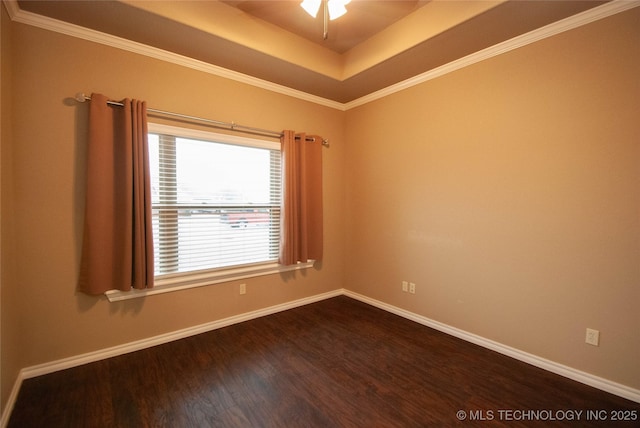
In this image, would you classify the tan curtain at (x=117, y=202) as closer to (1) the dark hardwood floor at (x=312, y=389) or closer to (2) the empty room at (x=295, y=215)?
(2) the empty room at (x=295, y=215)

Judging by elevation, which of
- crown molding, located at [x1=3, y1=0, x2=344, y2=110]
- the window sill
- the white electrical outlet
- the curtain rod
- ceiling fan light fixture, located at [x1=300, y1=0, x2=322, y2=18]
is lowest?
the white electrical outlet

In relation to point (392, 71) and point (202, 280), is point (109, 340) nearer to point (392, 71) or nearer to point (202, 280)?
point (202, 280)

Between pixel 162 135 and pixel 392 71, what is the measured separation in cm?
239

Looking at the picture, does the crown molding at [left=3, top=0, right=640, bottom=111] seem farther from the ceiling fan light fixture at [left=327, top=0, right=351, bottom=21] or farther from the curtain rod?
the ceiling fan light fixture at [left=327, top=0, right=351, bottom=21]

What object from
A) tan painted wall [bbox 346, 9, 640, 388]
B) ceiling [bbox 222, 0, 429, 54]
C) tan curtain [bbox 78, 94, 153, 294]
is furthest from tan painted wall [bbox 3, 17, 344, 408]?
tan painted wall [bbox 346, 9, 640, 388]

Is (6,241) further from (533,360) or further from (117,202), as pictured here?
(533,360)

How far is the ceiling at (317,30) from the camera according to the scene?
203cm

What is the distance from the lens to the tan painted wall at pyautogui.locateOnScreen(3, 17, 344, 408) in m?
2.03

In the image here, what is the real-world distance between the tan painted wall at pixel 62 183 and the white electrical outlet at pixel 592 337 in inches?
133

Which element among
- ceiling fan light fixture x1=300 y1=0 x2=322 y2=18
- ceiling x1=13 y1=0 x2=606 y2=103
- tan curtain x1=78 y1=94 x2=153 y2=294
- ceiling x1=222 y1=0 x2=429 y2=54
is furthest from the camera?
ceiling x1=222 y1=0 x2=429 y2=54

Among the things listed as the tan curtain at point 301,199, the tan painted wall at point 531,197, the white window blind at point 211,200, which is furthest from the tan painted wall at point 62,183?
the tan painted wall at point 531,197

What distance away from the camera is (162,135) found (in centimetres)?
257

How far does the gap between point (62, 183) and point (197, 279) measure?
1.34m

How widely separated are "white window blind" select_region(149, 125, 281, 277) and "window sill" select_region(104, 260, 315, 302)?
7 cm
